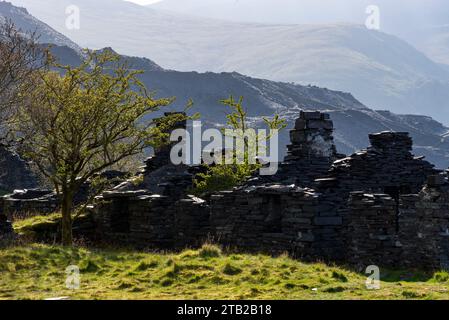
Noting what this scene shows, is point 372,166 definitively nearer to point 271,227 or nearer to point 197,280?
point 271,227

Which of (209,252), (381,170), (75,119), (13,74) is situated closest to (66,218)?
(75,119)

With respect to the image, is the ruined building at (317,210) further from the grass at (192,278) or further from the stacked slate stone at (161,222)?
the grass at (192,278)

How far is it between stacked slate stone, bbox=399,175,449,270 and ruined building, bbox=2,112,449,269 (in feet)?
0.09

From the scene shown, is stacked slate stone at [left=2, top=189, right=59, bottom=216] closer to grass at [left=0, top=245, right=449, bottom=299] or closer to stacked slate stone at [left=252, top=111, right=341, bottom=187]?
stacked slate stone at [left=252, top=111, right=341, bottom=187]

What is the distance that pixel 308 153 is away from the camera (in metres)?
27.0

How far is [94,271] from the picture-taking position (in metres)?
17.7

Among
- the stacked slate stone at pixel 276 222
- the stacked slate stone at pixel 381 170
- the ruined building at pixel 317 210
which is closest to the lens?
the ruined building at pixel 317 210

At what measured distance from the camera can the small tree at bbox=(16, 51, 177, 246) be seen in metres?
23.1

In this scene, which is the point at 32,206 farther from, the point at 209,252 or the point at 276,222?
the point at 209,252

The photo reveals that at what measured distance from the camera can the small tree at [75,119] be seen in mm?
23141

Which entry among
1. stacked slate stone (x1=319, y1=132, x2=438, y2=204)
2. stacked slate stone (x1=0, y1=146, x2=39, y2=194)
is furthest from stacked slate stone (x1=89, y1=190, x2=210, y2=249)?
stacked slate stone (x1=0, y1=146, x2=39, y2=194)

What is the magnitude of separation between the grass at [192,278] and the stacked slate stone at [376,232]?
1095mm

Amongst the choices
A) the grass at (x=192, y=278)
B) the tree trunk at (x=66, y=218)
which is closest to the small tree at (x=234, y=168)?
the tree trunk at (x=66, y=218)
